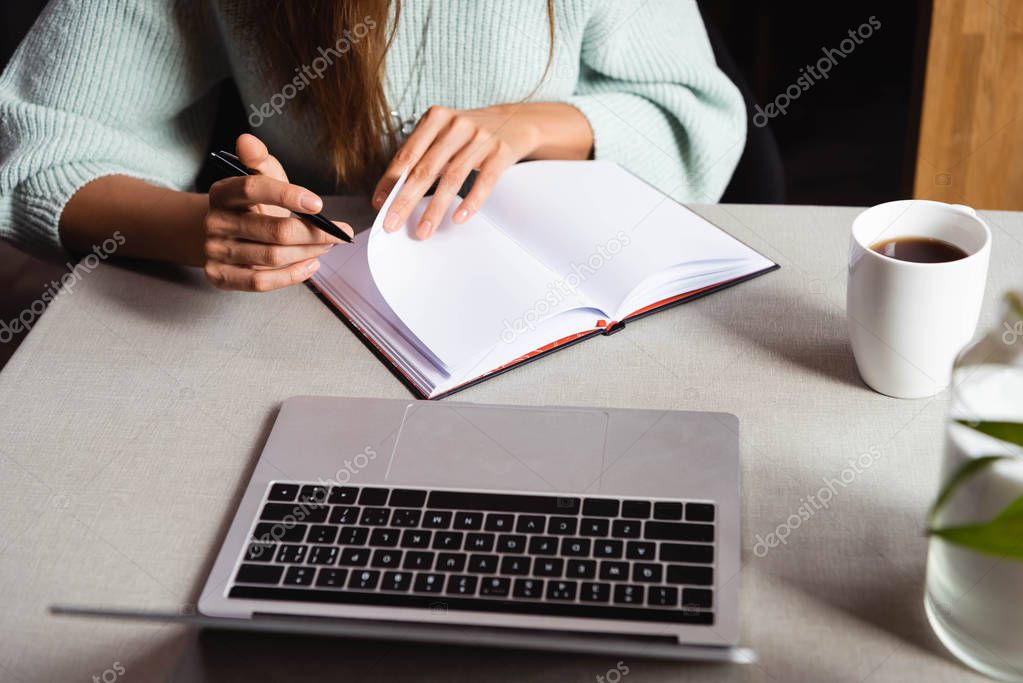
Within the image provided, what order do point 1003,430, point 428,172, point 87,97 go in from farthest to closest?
point 87,97
point 428,172
point 1003,430

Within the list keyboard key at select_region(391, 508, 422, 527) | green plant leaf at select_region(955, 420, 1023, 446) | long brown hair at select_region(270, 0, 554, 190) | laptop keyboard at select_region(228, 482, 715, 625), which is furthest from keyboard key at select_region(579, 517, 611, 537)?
long brown hair at select_region(270, 0, 554, 190)

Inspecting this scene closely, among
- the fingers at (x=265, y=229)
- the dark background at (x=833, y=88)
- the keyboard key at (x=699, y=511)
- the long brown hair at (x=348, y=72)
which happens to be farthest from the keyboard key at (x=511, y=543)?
the dark background at (x=833, y=88)

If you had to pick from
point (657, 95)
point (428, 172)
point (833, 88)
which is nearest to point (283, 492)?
point (428, 172)

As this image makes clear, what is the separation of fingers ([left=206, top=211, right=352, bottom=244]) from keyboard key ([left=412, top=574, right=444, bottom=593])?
33 cm

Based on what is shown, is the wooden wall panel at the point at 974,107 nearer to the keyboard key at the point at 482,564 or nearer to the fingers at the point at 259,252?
the fingers at the point at 259,252

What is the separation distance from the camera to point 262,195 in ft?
2.46

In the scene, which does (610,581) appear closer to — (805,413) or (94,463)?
(805,413)

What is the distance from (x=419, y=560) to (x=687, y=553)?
155 mm

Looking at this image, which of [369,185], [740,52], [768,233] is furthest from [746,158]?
[740,52]

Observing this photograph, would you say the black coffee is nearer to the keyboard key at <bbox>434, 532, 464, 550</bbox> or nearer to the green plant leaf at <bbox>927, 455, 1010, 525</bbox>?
the green plant leaf at <bbox>927, 455, 1010, 525</bbox>

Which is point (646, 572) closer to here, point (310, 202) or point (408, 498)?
point (408, 498)

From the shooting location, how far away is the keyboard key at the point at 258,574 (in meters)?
0.54

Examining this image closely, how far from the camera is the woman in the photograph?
83 centimetres

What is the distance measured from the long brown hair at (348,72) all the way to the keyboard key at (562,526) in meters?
0.57
